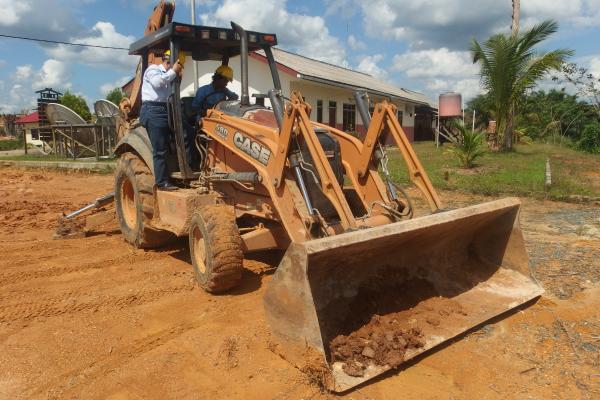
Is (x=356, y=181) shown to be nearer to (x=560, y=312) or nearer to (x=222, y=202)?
(x=222, y=202)

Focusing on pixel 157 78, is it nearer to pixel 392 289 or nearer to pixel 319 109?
pixel 392 289

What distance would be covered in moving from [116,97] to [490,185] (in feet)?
176

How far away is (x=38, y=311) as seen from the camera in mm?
4406

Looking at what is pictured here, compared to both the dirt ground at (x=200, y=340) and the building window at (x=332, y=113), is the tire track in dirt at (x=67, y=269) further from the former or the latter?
the building window at (x=332, y=113)

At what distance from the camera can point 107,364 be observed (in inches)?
137

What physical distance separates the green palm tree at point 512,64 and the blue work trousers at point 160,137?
54.2 ft

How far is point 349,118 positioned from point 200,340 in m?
23.1

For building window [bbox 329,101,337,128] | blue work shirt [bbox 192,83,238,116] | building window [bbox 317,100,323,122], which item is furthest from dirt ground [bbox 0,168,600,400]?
building window [bbox 329,101,337,128]

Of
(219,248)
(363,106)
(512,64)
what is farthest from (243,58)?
(512,64)

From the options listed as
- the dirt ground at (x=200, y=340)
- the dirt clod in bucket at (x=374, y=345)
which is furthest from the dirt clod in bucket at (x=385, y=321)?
the dirt ground at (x=200, y=340)

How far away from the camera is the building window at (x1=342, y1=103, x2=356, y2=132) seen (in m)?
25.6

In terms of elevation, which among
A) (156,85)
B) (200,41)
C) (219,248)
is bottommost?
(219,248)

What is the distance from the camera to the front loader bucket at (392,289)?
3191mm

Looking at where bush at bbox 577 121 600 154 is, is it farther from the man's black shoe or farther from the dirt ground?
the man's black shoe
